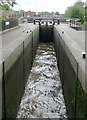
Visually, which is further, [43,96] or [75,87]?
[43,96]

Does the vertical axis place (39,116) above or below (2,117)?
below

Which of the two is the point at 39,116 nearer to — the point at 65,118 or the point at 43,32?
the point at 65,118

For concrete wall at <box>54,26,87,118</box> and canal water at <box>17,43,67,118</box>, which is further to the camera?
canal water at <box>17,43,67,118</box>

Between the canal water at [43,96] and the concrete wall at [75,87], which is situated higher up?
the concrete wall at [75,87]

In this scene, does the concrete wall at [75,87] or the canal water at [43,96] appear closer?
the concrete wall at [75,87]

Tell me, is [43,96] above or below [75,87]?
below

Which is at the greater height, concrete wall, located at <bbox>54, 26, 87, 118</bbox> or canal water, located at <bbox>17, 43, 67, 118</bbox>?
concrete wall, located at <bbox>54, 26, 87, 118</bbox>

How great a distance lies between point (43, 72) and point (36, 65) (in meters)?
2.82

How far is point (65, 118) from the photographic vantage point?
10211 mm

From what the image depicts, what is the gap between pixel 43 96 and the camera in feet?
43.5

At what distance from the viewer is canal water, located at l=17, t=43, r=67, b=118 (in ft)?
35.8

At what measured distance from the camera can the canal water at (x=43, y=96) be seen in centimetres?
1090

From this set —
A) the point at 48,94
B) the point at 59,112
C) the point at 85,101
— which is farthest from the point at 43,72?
the point at 85,101

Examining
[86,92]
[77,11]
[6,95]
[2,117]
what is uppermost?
[77,11]
